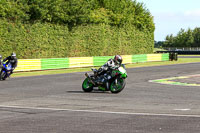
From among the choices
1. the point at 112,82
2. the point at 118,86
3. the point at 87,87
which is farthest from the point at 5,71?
the point at 118,86

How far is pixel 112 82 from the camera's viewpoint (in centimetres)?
1534

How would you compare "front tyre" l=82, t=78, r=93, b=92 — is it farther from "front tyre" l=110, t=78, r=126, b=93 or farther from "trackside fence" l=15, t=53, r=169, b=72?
"trackside fence" l=15, t=53, r=169, b=72

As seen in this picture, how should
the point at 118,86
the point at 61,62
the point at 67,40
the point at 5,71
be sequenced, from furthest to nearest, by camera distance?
the point at 67,40
the point at 61,62
the point at 5,71
the point at 118,86

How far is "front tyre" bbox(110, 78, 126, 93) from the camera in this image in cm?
1497

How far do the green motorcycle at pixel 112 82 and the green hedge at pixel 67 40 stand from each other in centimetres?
1758

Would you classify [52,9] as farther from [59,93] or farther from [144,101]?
[144,101]

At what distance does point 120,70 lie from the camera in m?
14.9

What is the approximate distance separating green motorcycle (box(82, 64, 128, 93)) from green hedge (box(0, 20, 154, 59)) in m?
17.6

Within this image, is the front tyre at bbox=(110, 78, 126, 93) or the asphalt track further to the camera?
the front tyre at bbox=(110, 78, 126, 93)

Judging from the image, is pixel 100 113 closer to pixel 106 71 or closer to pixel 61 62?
pixel 106 71

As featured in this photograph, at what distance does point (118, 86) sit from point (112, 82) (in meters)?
0.35

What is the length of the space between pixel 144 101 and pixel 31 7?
24.5 metres

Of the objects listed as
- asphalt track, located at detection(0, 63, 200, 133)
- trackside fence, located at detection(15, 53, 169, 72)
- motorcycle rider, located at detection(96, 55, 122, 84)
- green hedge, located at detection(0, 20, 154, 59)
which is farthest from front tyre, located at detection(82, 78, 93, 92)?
green hedge, located at detection(0, 20, 154, 59)

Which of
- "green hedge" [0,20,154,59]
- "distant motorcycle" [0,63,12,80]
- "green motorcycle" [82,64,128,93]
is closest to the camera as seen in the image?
"green motorcycle" [82,64,128,93]
